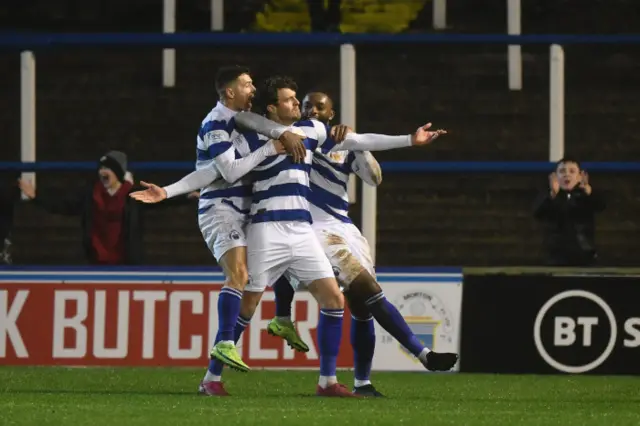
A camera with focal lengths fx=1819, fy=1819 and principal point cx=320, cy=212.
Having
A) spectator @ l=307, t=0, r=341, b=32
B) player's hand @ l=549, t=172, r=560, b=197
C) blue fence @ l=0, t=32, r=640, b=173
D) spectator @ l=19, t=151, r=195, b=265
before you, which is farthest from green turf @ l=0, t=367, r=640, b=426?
spectator @ l=307, t=0, r=341, b=32

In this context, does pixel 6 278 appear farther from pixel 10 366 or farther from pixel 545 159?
pixel 545 159

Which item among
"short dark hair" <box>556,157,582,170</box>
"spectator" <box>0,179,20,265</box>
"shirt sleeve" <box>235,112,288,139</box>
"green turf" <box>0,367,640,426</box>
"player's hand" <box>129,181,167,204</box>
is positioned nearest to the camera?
"green turf" <box>0,367,640,426</box>

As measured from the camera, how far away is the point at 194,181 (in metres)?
9.17

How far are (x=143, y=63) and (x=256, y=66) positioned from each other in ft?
3.49

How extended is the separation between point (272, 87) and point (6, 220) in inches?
130

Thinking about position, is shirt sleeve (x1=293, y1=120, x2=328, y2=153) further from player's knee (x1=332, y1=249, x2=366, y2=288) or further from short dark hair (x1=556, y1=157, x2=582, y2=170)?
short dark hair (x1=556, y1=157, x2=582, y2=170)

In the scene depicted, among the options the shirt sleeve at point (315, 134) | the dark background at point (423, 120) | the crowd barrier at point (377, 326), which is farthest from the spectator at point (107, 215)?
the shirt sleeve at point (315, 134)

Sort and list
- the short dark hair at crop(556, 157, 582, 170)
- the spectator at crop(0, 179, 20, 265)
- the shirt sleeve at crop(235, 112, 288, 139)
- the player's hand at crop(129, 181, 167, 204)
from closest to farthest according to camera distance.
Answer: the player's hand at crop(129, 181, 167, 204), the shirt sleeve at crop(235, 112, 288, 139), the short dark hair at crop(556, 157, 582, 170), the spectator at crop(0, 179, 20, 265)

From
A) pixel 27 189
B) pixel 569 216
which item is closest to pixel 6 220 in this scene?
pixel 27 189

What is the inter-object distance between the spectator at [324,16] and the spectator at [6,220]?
3.95 metres

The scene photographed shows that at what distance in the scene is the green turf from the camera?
7723mm

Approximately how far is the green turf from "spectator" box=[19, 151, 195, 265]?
79 centimetres

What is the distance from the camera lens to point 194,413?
7914 millimetres

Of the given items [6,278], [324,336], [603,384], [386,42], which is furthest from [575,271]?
[6,278]
